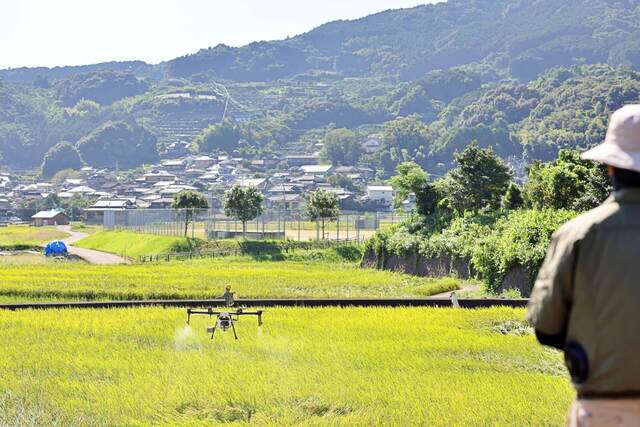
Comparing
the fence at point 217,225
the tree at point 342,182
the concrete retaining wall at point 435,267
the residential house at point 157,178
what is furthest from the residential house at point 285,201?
the concrete retaining wall at point 435,267

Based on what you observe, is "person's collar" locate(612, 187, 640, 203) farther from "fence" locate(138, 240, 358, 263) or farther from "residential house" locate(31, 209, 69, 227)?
"residential house" locate(31, 209, 69, 227)

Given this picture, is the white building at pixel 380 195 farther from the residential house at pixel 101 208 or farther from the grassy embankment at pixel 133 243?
the grassy embankment at pixel 133 243

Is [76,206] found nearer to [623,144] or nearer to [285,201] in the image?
[285,201]

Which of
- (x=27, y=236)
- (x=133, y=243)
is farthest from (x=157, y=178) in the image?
(x=133, y=243)

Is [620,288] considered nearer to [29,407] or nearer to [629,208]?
[629,208]

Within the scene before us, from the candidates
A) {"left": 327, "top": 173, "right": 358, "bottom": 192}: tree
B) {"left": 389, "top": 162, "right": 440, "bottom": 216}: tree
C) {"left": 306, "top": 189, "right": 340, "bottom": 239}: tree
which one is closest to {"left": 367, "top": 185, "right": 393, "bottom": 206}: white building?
{"left": 327, "top": 173, "right": 358, "bottom": 192}: tree

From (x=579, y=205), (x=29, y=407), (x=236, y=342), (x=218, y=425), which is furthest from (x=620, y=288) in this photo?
(x=579, y=205)
